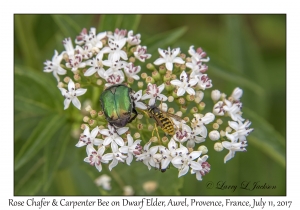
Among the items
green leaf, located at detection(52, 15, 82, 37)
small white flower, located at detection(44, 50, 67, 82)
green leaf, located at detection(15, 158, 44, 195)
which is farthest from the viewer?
green leaf, located at detection(15, 158, 44, 195)

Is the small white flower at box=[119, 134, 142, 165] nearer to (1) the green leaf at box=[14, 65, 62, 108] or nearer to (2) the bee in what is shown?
(2) the bee

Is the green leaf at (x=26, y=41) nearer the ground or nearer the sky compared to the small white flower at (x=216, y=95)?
nearer the sky

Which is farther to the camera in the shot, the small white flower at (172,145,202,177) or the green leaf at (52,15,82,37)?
the green leaf at (52,15,82,37)


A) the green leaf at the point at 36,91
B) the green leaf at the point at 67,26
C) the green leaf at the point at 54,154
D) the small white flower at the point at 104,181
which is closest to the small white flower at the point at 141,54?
the green leaf at the point at 67,26

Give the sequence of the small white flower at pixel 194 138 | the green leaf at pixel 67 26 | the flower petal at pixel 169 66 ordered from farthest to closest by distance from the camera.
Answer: the green leaf at pixel 67 26 < the flower petal at pixel 169 66 < the small white flower at pixel 194 138

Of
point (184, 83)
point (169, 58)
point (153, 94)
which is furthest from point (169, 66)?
point (153, 94)

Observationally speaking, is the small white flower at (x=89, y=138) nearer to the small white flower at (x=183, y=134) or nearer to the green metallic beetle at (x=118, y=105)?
the green metallic beetle at (x=118, y=105)

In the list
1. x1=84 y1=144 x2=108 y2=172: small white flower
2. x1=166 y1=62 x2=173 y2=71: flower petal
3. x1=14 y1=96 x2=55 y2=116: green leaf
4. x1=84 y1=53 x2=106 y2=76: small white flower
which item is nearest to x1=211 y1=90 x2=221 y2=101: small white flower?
x1=166 y1=62 x2=173 y2=71: flower petal

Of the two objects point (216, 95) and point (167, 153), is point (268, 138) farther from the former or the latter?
point (167, 153)
